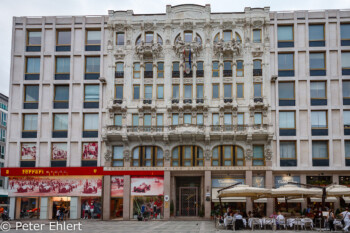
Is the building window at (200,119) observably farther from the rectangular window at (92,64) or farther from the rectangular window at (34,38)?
the rectangular window at (34,38)

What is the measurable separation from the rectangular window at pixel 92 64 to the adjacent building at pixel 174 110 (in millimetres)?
122

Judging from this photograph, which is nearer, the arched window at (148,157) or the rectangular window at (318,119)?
the rectangular window at (318,119)

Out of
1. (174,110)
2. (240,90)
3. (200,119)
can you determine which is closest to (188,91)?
(174,110)

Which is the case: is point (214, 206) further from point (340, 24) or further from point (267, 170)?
point (340, 24)

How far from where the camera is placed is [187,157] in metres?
48.2

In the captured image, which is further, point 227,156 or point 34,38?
point 34,38

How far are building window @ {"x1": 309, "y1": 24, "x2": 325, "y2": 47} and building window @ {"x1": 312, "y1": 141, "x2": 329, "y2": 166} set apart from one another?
11.1 metres

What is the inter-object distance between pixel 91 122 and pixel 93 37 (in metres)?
10.1

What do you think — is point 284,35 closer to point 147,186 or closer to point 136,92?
point 136,92

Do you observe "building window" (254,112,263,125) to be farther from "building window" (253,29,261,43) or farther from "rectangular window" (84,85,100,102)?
"rectangular window" (84,85,100,102)

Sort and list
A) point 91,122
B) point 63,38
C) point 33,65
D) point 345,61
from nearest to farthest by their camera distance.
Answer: point 345,61
point 91,122
point 33,65
point 63,38

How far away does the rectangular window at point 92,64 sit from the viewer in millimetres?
50500

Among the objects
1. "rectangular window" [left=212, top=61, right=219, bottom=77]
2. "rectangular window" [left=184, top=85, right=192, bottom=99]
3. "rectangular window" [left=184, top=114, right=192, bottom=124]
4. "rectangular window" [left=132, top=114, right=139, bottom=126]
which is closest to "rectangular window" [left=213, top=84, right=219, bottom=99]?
"rectangular window" [left=212, top=61, right=219, bottom=77]

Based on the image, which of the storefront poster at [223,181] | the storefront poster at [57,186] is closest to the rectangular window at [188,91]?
the storefront poster at [223,181]
